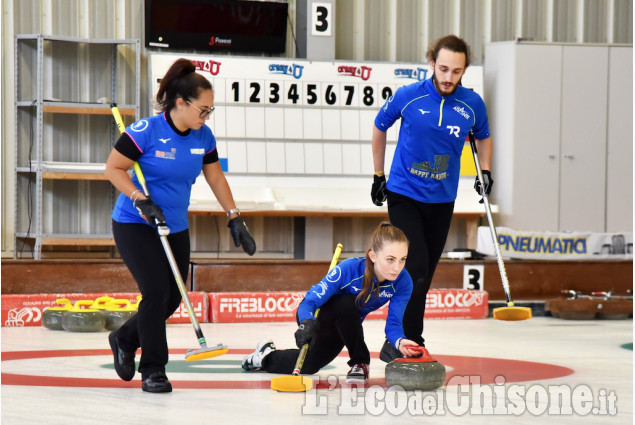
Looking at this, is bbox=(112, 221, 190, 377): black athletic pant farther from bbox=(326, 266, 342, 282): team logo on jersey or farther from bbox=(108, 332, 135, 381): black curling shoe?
bbox=(326, 266, 342, 282): team logo on jersey

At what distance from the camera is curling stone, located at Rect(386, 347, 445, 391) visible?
11.2 feet

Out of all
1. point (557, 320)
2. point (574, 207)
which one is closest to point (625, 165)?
point (574, 207)

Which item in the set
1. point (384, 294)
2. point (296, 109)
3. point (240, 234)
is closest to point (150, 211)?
point (240, 234)

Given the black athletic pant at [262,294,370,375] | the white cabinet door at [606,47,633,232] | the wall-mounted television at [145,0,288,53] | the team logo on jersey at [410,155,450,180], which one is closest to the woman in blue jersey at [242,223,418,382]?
the black athletic pant at [262,294,370,375]

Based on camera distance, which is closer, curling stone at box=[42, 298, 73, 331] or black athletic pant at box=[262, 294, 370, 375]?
black athletic pant at box=[262, 294, 370, 375]

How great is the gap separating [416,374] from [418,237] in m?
0.71

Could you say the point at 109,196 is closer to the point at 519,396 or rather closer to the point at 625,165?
the point at 625,165

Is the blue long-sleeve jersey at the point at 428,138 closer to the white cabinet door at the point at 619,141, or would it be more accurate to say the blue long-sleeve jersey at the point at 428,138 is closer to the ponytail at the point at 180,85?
the ponytail at the point at 180,85

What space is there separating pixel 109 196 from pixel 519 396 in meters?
6.16

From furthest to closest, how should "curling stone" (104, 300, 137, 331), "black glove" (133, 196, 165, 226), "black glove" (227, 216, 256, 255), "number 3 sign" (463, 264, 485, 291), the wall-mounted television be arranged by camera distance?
1. the wall-mounted television
2. "number 3 sign" (463, 264, 485, 291)
3. "curling stone" (104, 300, 137, 331)
4. "black glove" (227, 216, 256, 255)
5. "black glove" (133, 196, 165, 226)

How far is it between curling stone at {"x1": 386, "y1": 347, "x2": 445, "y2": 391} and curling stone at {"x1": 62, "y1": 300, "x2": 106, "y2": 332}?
9.32 ft

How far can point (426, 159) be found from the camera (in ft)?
12.8

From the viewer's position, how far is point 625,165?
9227mm

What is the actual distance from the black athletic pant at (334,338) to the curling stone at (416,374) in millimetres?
193
